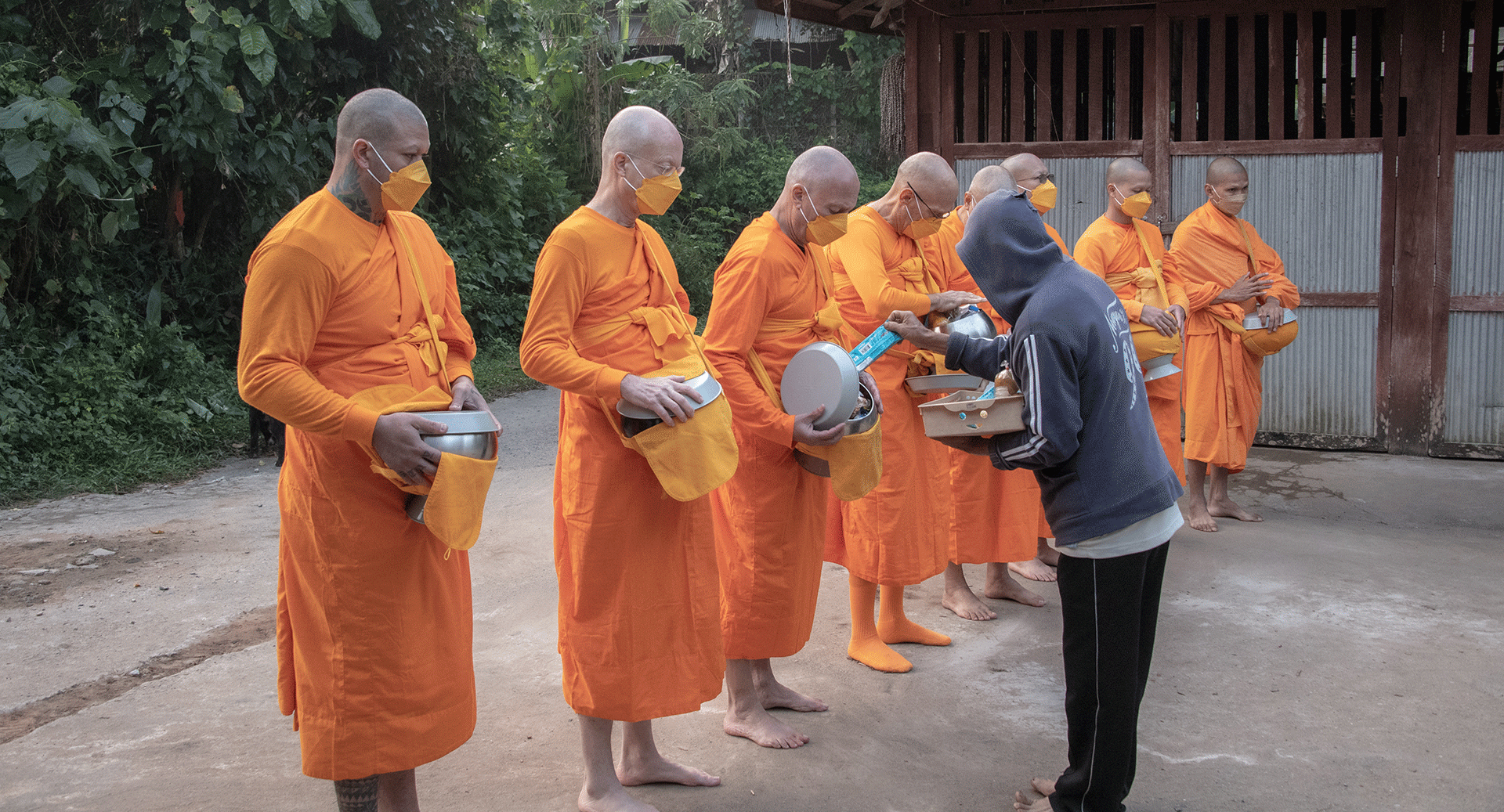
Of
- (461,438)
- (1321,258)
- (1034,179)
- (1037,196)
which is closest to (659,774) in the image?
(461,438)

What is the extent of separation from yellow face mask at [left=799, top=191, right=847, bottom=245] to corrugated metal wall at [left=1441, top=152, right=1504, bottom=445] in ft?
20.0

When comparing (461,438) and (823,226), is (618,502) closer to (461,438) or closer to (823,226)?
(461,438)

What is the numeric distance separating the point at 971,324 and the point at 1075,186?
15.5 ft

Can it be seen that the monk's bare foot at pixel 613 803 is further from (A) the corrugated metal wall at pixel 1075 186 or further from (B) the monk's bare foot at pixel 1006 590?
(A) the corrugated metal wall at pixel 1075 186

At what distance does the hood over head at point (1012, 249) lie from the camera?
2.84 m

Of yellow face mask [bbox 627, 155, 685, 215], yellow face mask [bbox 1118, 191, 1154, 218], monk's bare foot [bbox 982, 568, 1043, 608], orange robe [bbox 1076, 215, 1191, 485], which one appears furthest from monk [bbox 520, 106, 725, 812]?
yellow face mask [bbox 1118, 191, 1154, 218]

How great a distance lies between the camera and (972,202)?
507cm

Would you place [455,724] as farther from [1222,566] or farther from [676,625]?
[1222,566]

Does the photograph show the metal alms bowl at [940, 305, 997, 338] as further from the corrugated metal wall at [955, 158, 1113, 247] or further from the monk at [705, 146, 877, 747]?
the corrugated metal wall at [955, 158, 1113, 247]

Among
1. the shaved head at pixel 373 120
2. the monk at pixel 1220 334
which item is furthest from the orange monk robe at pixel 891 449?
the monk at pixel 1220 334

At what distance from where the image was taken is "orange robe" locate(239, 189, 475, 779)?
8.18 ft

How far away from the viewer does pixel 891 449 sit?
415cm

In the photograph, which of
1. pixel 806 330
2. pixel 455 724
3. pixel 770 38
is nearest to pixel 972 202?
pixel 806 330

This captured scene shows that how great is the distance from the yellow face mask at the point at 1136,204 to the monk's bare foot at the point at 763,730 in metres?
3.36
